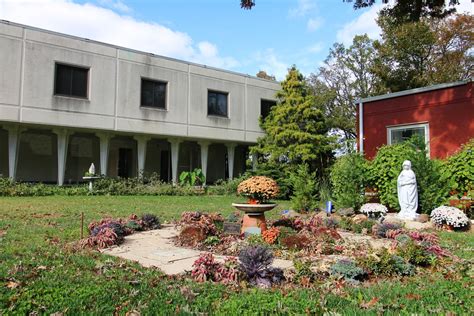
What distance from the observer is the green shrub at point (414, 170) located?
405 inches

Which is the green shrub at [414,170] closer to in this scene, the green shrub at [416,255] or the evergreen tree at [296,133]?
the green shrub at [416,255]

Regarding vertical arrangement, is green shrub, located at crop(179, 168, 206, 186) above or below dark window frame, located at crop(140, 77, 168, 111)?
below

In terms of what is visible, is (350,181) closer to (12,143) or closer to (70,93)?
(70,93)

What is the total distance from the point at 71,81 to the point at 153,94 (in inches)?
164

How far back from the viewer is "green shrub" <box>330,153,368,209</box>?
1152 centimetres

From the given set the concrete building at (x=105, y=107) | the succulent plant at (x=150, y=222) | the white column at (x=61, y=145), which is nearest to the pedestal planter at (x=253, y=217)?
the succulent plant at (x=150, y=222)

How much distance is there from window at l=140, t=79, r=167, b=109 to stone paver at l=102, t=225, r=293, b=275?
14.1m

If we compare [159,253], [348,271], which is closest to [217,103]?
[159,253]

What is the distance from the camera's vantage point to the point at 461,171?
1051 centimetres

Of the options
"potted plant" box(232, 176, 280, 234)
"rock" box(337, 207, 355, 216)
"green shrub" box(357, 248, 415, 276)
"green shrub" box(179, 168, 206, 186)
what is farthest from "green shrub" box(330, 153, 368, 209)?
"green shrub" box(179, 168, 206, 186)

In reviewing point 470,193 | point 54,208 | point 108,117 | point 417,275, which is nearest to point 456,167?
point 470,193

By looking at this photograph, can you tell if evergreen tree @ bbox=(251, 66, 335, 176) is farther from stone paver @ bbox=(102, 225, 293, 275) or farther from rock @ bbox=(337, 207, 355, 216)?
stone paver @ bbox=(102, 225, 293, 275)

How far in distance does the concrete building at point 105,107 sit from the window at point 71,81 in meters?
0.04

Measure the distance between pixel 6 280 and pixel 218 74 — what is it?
20334 mm
